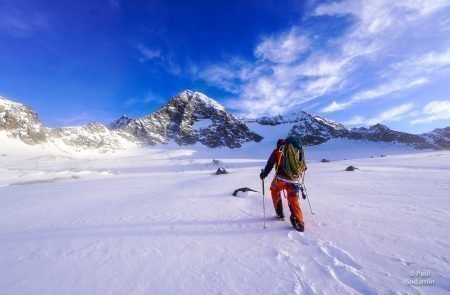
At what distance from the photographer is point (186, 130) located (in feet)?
435

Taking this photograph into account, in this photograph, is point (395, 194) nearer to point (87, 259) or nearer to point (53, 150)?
point (87, 259)

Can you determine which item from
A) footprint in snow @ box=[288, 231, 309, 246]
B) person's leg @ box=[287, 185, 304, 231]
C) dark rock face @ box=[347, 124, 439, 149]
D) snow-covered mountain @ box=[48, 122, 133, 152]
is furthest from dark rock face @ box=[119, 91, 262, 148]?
footprint in snow @ box=[288, 231, 309, 246]

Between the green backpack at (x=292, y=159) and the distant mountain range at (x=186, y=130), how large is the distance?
110791 mm

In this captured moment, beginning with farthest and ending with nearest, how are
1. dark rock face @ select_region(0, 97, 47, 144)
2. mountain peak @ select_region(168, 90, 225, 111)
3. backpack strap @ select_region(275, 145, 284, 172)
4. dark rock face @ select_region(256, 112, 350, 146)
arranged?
mountain peak @ select_region(168, 90, 225, 111)
dark rock face @ select_region(256, 112, 350, 146)
dark rock face @ select_region(0, 97, 47, 144)
backpack strap @ select_region(275, 145, 284, 172)

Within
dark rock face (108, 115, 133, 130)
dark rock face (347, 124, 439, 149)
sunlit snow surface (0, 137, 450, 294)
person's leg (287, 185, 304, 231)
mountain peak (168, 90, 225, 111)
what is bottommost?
sunlit snow surface (0, 137, 450, 294)

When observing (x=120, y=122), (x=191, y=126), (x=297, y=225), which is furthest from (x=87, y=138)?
(x=297, y=225)

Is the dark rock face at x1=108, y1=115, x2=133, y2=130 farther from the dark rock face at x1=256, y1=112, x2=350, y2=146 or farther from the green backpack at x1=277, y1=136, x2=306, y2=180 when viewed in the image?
the green backpack at x1=277, y1=136, x2=306, y2=180

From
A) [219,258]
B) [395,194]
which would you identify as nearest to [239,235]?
[219,258]

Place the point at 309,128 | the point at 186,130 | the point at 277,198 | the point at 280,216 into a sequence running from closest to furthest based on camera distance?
the point at 280,216 < the point at 277,198 < the point at 186,130 < the point at 309,128

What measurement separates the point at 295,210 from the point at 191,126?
135219mm

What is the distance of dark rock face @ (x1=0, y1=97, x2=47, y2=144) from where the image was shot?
9681 centimetres

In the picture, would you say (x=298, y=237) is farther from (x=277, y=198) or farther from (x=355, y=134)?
(x=355, y=134)

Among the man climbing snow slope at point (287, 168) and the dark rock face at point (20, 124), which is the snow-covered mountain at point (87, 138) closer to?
the dark rock face at point (20, 124)

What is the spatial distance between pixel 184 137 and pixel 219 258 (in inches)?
5002
